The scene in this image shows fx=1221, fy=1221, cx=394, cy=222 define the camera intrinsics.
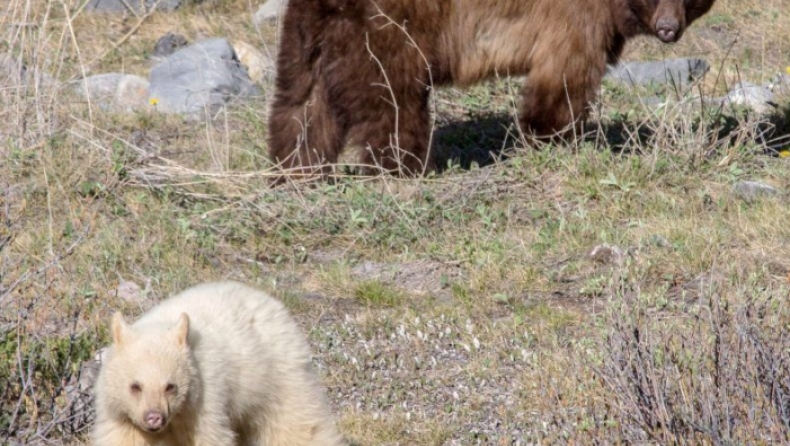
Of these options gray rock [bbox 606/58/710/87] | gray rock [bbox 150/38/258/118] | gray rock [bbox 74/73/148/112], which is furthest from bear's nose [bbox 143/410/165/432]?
gray rock [bbox 606/58/710/87]

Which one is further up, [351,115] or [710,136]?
[351,115]

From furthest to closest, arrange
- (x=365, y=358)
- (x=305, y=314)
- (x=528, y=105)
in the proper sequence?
(x=528, y=105), (x=305, y=314), (x=365, y=358)

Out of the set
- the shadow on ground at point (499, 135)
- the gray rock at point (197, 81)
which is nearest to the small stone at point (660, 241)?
the shadow on ground at point (499, 135)

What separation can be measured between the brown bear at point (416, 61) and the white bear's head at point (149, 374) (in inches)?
162

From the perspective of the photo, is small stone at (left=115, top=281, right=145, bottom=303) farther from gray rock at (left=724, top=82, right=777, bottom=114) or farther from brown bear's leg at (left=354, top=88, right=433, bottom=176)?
gray rock at (left=724, top=82, right=777, bottom=114)

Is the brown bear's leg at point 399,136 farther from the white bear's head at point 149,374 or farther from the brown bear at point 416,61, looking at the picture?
the white bear's head at point 149,374

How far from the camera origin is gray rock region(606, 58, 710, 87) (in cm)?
1080

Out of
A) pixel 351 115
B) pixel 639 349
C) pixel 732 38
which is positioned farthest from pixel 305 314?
pixel 732 38

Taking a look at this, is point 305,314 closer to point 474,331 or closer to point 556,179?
point 474,331

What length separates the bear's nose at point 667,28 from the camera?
8141mm

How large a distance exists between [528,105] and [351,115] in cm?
127

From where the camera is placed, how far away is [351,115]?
26.8ft

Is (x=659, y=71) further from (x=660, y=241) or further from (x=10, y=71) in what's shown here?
(x=10, y=71)

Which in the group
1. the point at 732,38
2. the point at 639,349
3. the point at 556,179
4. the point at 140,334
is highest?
the point at 140,334
